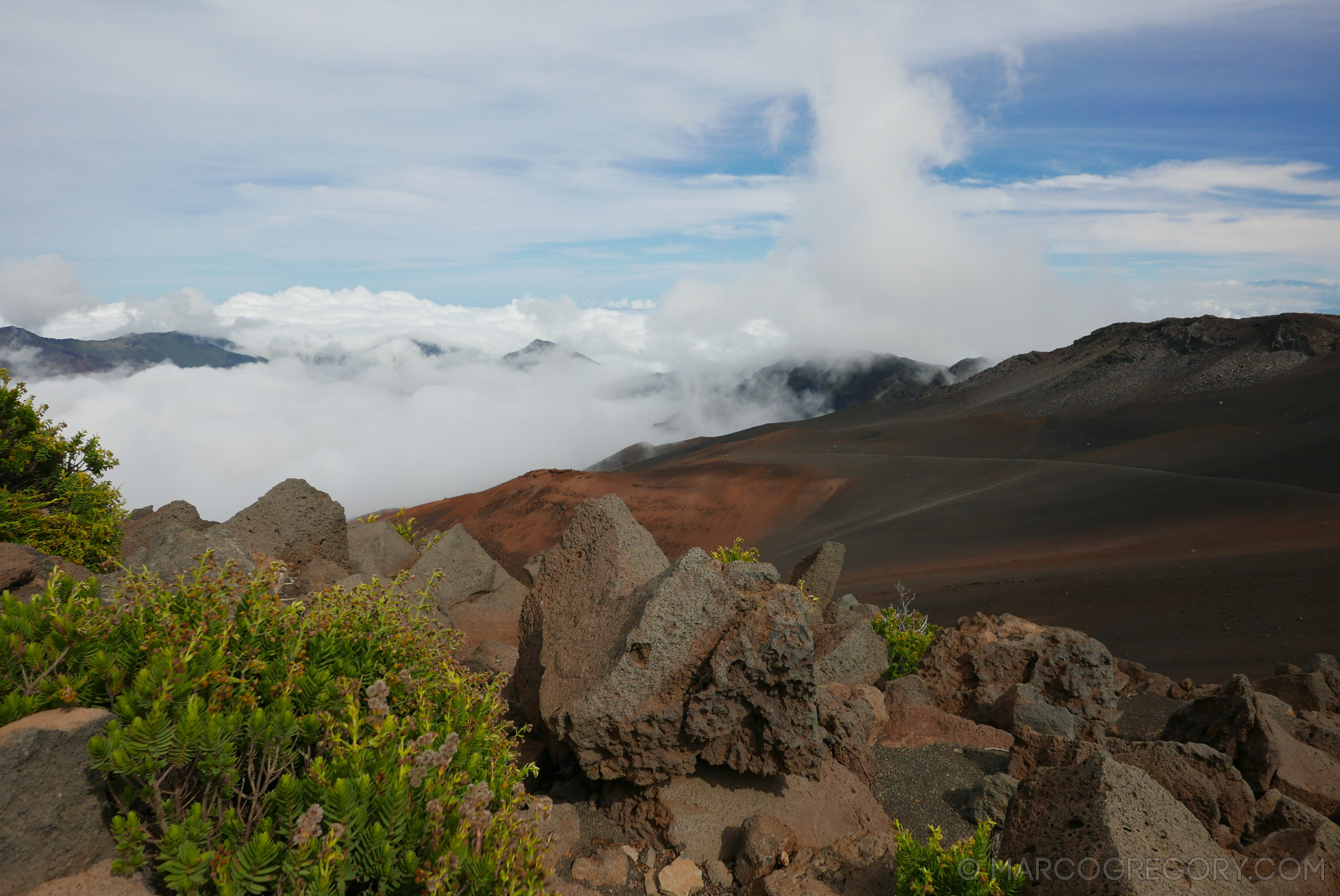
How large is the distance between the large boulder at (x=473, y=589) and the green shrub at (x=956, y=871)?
7.49m

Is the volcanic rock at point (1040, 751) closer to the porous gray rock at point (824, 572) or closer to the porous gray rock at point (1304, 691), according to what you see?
the porous gray rock at point (1304, 691)

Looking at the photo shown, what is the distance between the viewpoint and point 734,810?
197 inches

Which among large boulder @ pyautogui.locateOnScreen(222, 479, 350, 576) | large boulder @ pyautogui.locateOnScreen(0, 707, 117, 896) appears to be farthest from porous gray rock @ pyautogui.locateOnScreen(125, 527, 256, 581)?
large boulder @ pyautogui.locateOnScreen(222, 479, 350, 576)

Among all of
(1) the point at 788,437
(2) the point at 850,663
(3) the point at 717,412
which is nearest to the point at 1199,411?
(1) the point at 788,437

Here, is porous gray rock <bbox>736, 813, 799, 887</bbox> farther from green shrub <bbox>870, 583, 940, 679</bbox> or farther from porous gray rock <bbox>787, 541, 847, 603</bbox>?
porous gray rock <bbox>787, 541, 847, 603</bbox>

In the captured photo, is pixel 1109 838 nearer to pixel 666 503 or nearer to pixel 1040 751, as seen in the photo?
pixel 1040 751

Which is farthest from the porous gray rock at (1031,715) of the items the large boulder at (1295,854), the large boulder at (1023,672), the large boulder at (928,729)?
the large boulder at (1295,854)

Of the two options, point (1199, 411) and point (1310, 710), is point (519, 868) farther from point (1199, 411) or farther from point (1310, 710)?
point (1199, 411)

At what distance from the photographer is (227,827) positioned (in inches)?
107

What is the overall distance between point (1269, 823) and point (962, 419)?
3978cm

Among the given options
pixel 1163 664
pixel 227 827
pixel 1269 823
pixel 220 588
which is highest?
pixel 220 588

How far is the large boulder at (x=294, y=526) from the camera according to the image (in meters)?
9.55

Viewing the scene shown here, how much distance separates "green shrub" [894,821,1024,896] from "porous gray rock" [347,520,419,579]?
29.5 feet

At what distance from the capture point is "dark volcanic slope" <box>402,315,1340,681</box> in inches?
545
